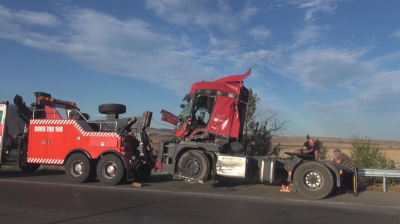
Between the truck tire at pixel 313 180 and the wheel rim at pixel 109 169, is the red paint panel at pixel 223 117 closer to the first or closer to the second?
the truck tire at pixel 313 180

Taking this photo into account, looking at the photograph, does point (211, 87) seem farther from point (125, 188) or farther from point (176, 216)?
point (176, 216)

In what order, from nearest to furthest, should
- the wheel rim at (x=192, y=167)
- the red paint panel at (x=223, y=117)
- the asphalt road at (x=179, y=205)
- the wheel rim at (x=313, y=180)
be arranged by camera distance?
the asphalt road at (x=179, y=205)
the wheel rim at (x=313, y=180)
the wheel rim at (x=192, y=167)
the red paint panel at (x=223, y=117)

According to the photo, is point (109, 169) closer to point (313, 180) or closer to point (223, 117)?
point (223, 117)

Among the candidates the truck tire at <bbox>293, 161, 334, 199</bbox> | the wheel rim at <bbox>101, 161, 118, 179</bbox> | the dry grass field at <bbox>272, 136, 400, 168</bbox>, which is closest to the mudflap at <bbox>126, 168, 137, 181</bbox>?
the wheel rim at <bbox>101, 161, 118, 179</bbox>

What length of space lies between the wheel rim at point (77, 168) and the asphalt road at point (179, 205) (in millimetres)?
470

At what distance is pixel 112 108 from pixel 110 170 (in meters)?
2.32

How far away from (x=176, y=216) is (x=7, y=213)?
3.51 metres

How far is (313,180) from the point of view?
9.05m

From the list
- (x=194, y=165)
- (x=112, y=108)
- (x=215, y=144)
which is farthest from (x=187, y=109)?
(x=112, y=108)

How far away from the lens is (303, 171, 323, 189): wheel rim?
8.99 m

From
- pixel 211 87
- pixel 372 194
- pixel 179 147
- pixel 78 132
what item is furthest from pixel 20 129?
pixel 372 194

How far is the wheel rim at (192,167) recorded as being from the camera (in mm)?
10172

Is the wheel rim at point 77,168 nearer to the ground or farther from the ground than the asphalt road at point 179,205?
farther from the ground

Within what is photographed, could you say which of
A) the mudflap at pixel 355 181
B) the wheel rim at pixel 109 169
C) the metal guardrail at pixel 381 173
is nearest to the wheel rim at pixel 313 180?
the mudflap at pixel 355 181
